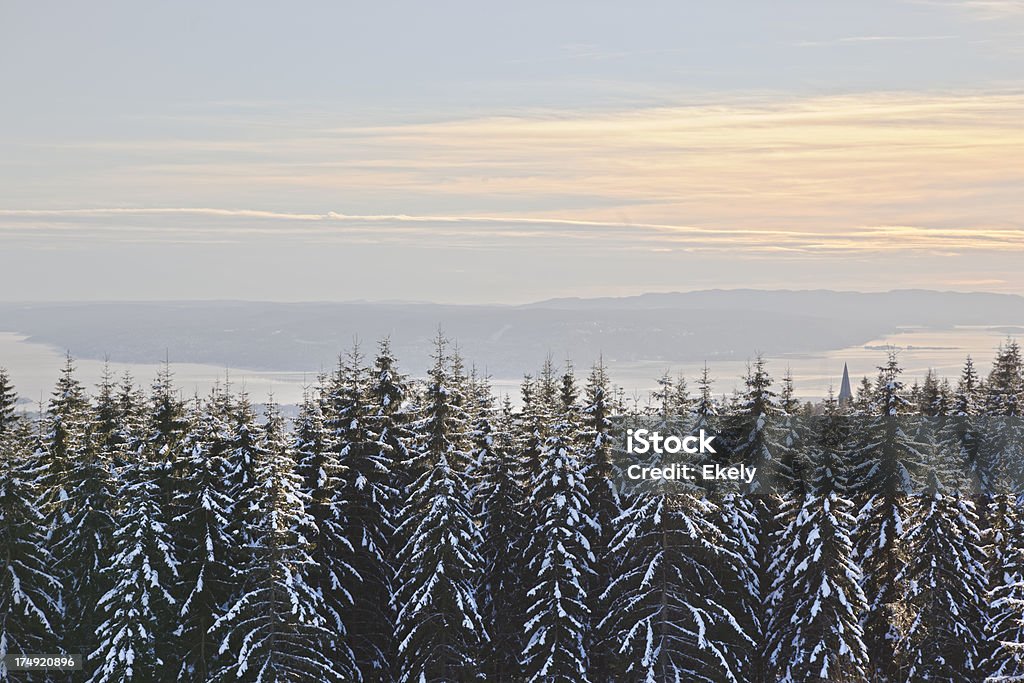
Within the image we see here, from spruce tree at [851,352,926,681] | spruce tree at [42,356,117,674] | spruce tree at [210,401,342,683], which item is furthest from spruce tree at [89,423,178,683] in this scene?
spruce tree at [851,352,926,681]

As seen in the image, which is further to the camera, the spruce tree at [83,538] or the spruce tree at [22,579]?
the spruce tree at [83,538]

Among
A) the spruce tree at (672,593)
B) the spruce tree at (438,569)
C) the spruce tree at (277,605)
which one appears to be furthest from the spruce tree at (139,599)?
the spruce tree at (672,593)

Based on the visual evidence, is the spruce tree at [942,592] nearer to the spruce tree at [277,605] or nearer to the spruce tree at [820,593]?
the spruce tree at [820,593]

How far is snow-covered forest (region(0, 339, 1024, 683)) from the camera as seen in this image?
3888 cm

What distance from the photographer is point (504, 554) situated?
4391 cm

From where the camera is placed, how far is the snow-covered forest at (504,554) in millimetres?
38875

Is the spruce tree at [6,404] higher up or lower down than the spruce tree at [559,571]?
higher up

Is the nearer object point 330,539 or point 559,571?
point 559,571

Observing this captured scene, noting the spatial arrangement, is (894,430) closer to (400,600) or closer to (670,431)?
(670,431)

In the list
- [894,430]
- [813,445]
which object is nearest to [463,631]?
[813,445]

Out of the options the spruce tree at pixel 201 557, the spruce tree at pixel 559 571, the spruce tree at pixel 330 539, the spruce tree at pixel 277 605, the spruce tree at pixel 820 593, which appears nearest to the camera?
the spruce tree at pixel 820 593

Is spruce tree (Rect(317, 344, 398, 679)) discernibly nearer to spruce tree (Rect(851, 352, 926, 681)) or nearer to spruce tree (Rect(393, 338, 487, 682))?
spruce tree (Rect(393, 338, 487, 682))

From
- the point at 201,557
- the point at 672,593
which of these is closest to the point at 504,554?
the point at 672,593

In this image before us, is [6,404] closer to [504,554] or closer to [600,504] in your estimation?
→ [504,554]
